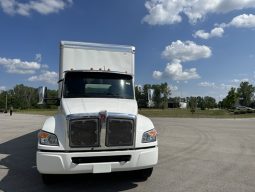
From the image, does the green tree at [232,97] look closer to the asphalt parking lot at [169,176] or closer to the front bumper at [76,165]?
the asphalt parking lot at [169,176]

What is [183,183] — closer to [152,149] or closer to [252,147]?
[152,149]

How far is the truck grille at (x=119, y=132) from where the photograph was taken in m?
5.43

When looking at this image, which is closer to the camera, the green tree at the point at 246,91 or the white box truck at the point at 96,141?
the white box truck at the point at 96,141

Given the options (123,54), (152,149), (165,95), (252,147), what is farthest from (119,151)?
(165,95)

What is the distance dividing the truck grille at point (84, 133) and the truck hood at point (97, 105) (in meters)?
0.25

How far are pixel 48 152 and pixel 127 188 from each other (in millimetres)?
1649

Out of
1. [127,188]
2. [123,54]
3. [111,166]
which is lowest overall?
[127,188]

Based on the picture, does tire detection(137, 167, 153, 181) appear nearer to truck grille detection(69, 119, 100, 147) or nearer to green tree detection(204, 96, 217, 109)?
truck grille detection(69, 119, 100, 147)

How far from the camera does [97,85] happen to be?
7090 millimetres

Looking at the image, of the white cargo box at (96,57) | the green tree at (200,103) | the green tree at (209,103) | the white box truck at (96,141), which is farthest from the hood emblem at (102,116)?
the green tree at (209,103)

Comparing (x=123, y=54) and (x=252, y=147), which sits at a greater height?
(x=123, y=54)

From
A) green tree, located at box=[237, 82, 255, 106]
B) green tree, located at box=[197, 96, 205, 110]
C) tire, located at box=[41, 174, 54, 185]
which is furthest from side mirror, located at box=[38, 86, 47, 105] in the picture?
green tree, located at box=[197, 96, 205, 110]

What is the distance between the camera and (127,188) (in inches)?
225

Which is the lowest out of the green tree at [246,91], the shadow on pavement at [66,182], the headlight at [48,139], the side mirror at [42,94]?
the shadow on pavement at [66,182]
